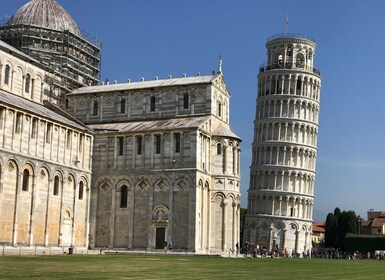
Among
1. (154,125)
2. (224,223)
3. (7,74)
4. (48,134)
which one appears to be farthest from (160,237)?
(7,74)

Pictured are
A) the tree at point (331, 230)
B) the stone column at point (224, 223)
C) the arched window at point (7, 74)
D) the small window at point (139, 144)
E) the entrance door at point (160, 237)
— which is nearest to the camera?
the arched window at point (7, 74)

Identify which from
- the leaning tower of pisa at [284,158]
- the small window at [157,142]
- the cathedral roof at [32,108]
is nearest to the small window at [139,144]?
the small window at [157,142]

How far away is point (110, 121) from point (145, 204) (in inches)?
401

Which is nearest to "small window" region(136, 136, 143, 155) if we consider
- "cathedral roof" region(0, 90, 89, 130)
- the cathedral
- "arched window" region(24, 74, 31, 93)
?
the cathedral

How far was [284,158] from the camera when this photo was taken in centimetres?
9112

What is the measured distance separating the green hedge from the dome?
47879 millimetres

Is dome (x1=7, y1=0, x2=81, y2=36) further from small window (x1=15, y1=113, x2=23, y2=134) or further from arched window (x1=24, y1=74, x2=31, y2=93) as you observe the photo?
small window (x1=15, y1=113, x2=23, y2=134)

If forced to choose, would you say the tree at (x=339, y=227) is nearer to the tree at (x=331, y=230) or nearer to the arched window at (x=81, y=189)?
the tree at (x=331, y=230)

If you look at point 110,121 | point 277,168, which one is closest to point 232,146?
point 110,121

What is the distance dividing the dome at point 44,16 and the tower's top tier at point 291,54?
1342 inches

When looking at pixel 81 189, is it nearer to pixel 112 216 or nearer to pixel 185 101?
pixel 112 216

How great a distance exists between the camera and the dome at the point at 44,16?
69.5m

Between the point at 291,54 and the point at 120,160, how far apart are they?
1744 inches

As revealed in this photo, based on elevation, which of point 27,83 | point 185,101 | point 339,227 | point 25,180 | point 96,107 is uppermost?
point 27,83
